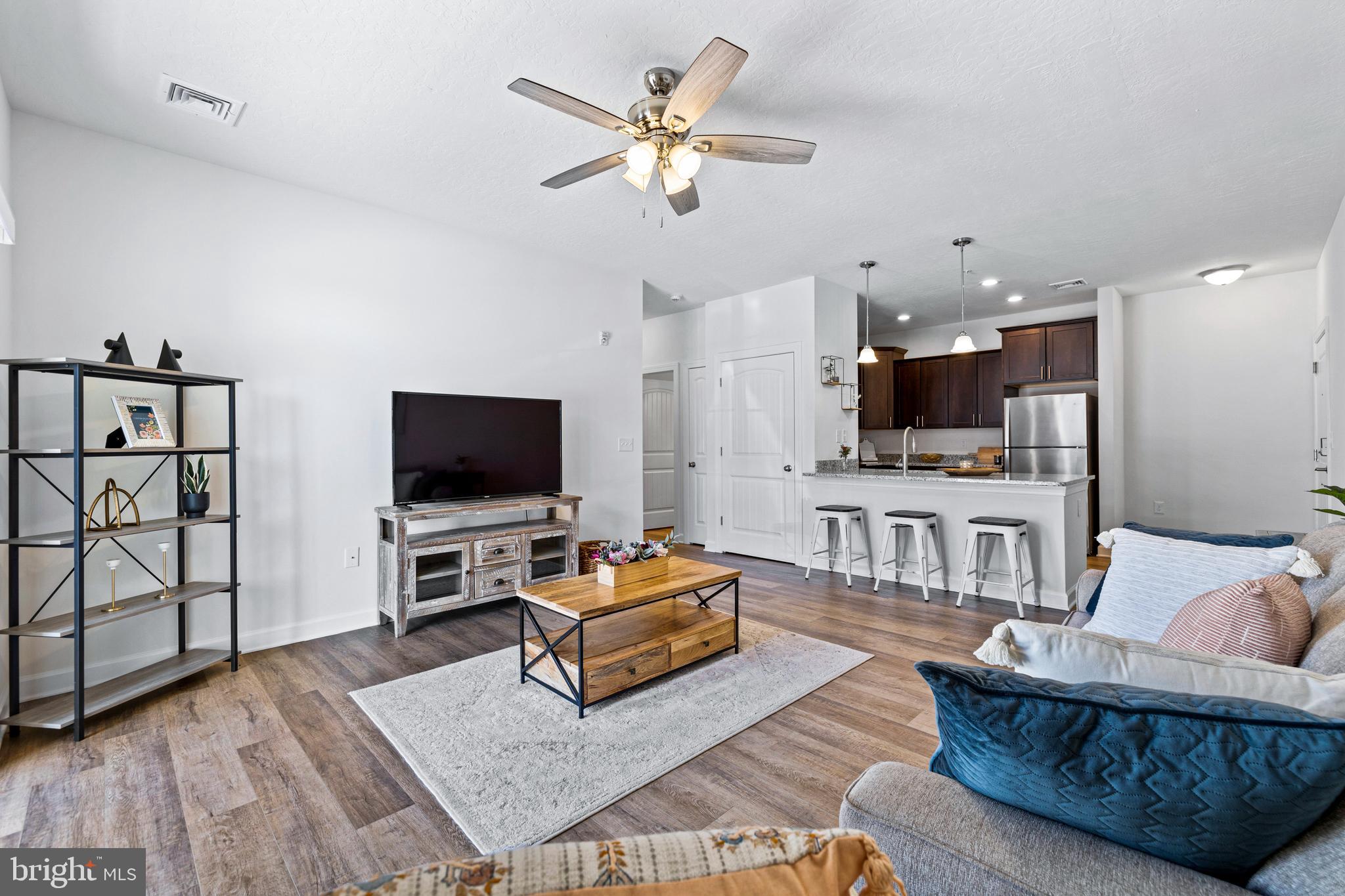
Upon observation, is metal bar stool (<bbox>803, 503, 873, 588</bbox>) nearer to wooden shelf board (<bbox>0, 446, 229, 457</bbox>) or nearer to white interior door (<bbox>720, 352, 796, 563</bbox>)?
white interior door (<bbox>720, 352, 796, 563</bbox>)

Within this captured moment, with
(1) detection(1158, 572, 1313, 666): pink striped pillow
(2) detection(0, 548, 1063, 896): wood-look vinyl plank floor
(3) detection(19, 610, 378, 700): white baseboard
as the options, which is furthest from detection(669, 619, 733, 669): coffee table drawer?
(3) detection(19, 610, 378, 700): white baseboard

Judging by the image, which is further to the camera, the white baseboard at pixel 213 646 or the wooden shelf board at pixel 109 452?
the white baseboard at pixel 213 646

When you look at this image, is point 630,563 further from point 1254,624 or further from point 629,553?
point 1254,624

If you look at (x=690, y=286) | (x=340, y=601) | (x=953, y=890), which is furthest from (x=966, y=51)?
(x=340, y=601)

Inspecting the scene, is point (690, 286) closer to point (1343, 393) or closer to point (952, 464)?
point (952, 464)

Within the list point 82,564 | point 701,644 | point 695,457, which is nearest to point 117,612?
point 82,564

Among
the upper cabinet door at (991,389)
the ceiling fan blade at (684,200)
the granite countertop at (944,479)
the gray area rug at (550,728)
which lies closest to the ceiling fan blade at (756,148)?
the ceiling fan blade at (684,200)

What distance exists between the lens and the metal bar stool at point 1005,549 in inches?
155

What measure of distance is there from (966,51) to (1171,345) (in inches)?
204

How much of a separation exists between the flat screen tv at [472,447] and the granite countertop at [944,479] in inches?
95.2

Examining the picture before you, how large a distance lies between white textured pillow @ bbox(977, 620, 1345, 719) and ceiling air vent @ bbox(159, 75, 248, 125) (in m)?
3.37

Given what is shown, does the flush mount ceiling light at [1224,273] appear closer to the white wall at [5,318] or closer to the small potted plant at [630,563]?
the small potted plant at [630,563]

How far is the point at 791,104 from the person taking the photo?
257 centimetres

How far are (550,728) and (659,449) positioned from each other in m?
5.12
